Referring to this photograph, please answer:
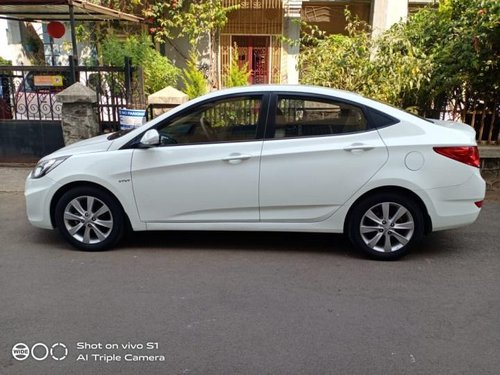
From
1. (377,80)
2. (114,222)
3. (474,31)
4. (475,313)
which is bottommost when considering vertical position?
(475,313)

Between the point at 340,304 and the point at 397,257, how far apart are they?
3.58 ft

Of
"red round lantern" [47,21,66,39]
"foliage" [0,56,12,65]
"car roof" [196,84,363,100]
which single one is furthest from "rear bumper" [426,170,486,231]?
"foliage" [0,56,12,65]

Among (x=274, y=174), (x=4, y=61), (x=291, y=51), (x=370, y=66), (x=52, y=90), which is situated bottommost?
Answer: (x=274, y=174)

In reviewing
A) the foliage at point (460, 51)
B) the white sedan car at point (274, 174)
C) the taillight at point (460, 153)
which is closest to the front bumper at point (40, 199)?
the white sedan car at point (274, 174)

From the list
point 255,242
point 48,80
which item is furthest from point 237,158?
point 48,80

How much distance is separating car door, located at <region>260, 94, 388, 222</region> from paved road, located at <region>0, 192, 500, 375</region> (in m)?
0.54

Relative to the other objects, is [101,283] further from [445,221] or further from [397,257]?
[445,221]

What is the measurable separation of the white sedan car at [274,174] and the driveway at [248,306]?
35 centimetres

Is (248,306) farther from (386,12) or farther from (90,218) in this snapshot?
(386,12)

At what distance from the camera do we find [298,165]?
4.51m

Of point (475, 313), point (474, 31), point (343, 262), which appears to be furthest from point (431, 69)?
point (475, 313)

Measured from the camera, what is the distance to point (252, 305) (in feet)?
12.3

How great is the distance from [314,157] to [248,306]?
153 cm

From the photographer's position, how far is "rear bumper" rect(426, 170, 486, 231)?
14.5 feet
